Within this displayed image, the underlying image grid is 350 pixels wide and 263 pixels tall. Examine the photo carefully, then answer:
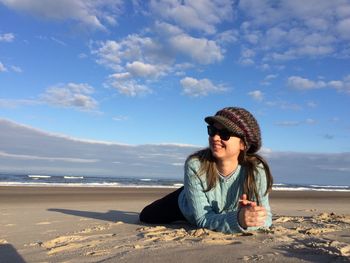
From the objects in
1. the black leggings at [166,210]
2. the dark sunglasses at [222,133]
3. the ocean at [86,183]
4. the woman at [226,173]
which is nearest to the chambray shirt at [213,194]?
the woman at [226,173]

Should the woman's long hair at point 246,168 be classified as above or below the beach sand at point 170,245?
above

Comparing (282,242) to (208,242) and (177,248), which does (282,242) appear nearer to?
(208,242)

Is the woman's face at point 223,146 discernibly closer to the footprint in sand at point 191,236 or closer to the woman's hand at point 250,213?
the woman's hand at point 250,213

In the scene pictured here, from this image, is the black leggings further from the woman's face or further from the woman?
the woman's face

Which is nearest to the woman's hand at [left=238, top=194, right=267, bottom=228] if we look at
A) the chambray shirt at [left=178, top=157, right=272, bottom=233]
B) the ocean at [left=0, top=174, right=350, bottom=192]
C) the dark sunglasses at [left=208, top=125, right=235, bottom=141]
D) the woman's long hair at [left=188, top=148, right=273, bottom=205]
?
the chambray shirt at [left=178, top=157, right=272, bottom=233]

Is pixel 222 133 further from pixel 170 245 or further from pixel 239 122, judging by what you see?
pixel 170 245

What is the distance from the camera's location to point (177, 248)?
10.4ft

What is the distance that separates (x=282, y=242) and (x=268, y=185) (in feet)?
2.72

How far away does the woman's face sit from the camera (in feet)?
12.7

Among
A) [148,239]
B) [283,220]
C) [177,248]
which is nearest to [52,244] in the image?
[148,239]

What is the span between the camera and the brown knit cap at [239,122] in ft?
12.4

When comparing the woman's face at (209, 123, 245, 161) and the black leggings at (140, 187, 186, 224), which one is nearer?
the woman's face at (209, 123, 245, 161)

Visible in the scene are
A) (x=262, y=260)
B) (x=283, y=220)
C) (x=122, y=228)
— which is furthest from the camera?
(x=283, y=220)

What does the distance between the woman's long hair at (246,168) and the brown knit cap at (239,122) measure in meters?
0.23
